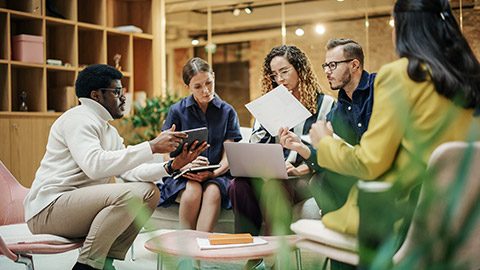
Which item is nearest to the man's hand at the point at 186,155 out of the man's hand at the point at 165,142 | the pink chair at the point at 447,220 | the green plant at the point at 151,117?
the man's hand at the point at 165,142

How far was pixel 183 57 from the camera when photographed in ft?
22.9

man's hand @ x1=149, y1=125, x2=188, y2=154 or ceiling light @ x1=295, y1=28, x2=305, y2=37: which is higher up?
ceiling light @ x1=295, y1=28, x2=305, y2=37

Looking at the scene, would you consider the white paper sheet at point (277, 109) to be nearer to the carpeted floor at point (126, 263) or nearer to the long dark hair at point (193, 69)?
the long dark hair at point (193, 69)

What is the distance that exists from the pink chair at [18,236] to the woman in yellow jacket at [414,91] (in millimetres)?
1183

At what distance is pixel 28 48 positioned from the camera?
4652mm

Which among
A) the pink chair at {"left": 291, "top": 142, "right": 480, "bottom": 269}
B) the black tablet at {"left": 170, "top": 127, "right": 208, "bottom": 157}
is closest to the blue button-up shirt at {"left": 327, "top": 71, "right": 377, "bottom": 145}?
the black tablet at {"left": 170, "top": 127, "right": 208, "bottom": 157}

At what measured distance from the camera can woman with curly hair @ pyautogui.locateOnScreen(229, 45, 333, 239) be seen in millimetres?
2684

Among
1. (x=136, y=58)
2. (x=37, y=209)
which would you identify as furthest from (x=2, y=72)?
(x=37, y=209)

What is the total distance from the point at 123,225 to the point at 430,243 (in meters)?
1.85

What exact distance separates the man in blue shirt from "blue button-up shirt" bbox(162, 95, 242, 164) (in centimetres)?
70

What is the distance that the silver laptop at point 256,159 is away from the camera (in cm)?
249

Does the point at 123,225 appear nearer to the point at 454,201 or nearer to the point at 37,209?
the point at 37,209

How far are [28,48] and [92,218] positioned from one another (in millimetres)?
3051

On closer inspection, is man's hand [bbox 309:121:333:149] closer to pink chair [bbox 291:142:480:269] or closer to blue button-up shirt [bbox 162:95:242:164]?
pink chair [bbox 291:142:480:269]
